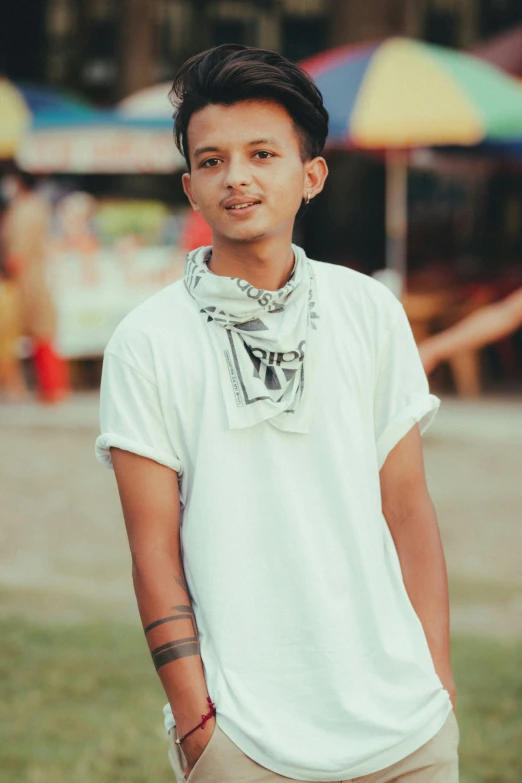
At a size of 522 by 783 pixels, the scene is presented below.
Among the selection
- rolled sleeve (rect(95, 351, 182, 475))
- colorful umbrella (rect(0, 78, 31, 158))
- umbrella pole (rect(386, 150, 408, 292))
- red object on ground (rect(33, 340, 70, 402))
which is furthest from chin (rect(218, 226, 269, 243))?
colorful umbrella (rect(0, 78, 31, 158))

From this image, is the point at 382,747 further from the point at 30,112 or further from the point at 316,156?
the point at 30,112

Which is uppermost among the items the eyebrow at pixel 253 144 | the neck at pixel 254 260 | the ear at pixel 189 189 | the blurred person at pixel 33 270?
the eyebrow at pixel 253 144

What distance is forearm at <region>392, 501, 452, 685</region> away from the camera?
2.18m

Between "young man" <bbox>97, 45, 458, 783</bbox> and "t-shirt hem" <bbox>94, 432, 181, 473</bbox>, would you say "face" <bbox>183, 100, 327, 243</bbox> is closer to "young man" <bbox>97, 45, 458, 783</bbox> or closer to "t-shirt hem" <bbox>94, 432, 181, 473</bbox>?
"young man" <bbox>97, 45, 458, 783</bbox>

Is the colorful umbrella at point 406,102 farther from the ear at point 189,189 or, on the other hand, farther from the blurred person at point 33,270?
the ear at point 189,189

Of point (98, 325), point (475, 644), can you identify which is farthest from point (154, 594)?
point (98, 325)

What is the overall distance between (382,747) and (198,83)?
3.55 ft

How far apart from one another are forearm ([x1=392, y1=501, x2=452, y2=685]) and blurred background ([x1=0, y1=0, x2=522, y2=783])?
1.33 metres

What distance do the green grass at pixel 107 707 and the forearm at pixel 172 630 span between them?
223cm

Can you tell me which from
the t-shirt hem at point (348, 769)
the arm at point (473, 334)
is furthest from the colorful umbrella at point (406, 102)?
the t-shirt hem at point (348, 769)

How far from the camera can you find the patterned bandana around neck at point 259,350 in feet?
6.79

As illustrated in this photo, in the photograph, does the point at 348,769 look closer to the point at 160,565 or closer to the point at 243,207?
the point at 160,565

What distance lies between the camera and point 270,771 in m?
2.02

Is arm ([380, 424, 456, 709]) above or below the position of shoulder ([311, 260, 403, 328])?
below
